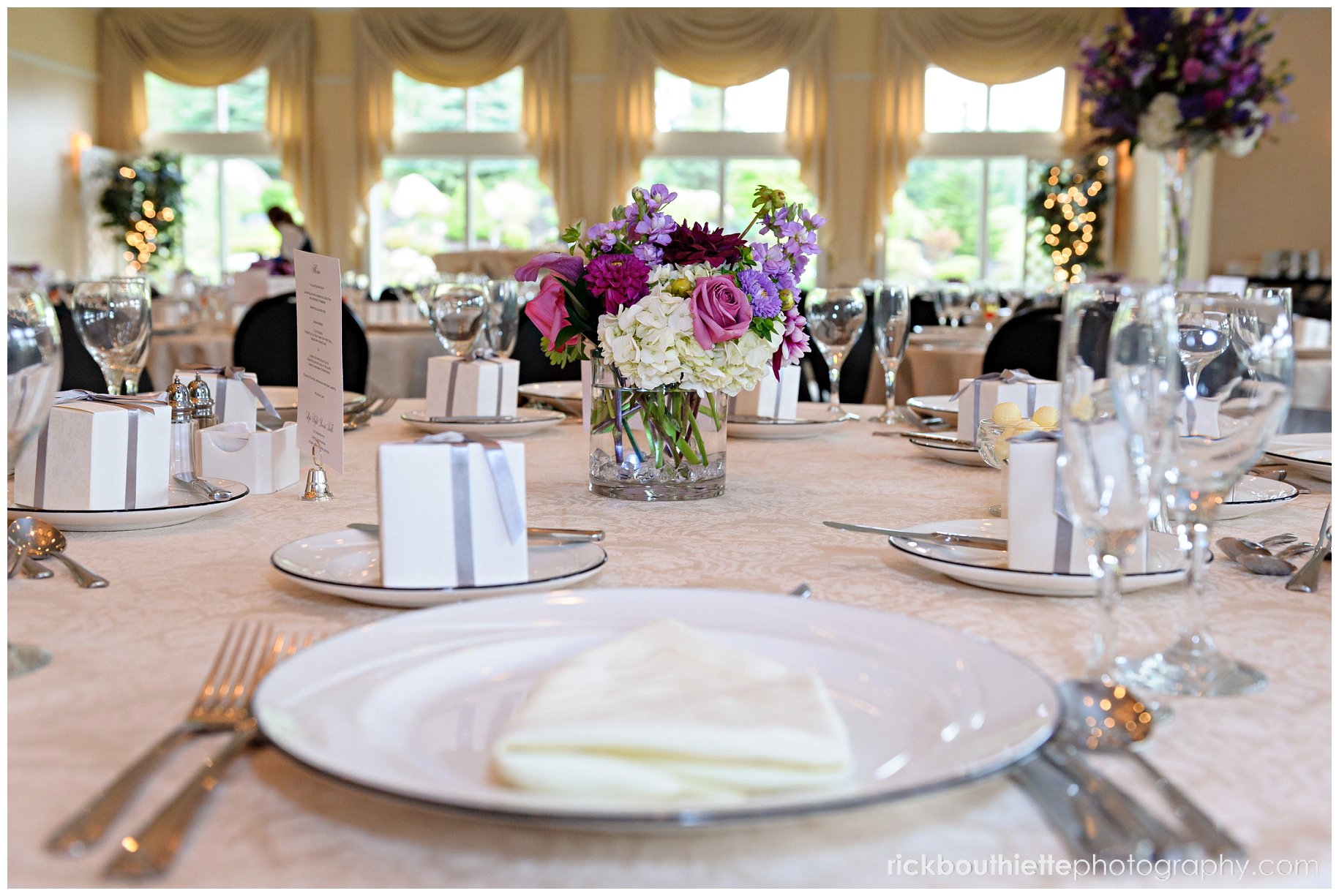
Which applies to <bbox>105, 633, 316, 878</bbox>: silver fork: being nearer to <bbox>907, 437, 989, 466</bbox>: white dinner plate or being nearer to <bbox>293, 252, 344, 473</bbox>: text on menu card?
<bbox>293, 252, 344, 473</bbox>: text on menu card

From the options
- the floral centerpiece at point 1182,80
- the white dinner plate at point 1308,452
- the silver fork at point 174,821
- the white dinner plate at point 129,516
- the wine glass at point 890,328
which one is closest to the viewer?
the silver fork at point 174,821

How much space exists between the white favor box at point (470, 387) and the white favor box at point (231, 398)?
378mm

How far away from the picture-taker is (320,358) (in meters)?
1.27

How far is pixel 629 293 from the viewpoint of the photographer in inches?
48.6

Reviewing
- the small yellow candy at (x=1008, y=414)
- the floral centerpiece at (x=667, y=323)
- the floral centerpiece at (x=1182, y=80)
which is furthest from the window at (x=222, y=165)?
the small yellow candy at (x=1008, y=414)

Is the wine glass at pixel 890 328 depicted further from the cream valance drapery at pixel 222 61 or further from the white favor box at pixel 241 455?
the cream valance drapery at pixel 222 61

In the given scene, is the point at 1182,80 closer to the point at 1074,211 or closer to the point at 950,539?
the point at 950,539

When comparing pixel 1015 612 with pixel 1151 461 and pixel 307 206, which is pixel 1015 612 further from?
pixel 307 206

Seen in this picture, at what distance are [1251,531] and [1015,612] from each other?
0.44 metres

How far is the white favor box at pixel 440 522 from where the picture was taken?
85cm

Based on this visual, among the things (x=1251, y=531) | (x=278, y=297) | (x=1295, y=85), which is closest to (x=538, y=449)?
(x=1251, y=531)

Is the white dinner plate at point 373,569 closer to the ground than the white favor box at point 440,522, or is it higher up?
closer to the ground

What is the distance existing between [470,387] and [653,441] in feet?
1.99

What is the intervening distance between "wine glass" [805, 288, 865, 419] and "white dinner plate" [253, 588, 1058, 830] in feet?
4.17
